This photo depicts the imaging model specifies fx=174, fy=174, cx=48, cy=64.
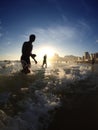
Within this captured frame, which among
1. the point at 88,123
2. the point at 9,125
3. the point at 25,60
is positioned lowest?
the point at 88,123

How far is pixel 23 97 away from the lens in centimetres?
454

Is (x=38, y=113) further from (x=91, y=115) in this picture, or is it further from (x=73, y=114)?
(x=91, y=115)

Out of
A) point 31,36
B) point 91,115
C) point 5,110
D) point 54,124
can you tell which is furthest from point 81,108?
point 31,36

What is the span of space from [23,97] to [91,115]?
1761 mm

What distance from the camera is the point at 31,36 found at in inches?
382

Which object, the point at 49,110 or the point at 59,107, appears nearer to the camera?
the point at 49,110

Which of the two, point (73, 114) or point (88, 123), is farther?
point (73, 114)

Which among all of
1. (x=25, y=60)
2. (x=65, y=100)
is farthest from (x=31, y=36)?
(x=65, y=100)

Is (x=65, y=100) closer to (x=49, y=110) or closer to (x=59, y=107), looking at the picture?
(x=59, y=107)

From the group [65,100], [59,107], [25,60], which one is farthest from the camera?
[25,60]

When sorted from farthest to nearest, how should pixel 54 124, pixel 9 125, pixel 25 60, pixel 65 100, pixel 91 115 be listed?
pixel 25 60 → pixel 65 100 → pixel 91 115 → pixel 54 124 → pixel 9 125

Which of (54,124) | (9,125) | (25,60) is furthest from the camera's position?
(25,60)

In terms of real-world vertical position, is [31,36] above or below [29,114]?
above

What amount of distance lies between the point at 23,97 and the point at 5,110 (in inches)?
40.2
